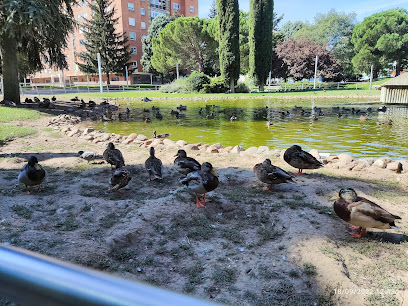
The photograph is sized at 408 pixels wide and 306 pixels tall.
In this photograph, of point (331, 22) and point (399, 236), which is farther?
point (331, 22)

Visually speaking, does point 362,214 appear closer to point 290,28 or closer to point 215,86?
point 215,86

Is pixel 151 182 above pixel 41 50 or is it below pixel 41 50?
below

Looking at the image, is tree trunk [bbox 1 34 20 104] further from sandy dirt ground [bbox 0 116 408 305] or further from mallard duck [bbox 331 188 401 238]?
mallard duck [bbox 331 188 401 238]

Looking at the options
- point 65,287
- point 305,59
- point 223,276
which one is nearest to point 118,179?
point 223,276

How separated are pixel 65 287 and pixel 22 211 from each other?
483cm

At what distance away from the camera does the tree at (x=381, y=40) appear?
146 feet

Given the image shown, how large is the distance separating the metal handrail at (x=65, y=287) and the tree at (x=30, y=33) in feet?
53.2

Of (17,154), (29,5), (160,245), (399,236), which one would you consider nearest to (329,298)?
(399,236)

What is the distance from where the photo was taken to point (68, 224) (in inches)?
168

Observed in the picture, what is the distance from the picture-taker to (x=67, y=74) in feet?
205

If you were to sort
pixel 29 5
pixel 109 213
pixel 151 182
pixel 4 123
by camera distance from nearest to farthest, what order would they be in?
pixel 109 213 < pixel 151 182 < pixel 4 123 < pixel 29 5

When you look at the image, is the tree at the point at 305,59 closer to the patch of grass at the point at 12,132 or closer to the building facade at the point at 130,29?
the building facade at the point at 130,29

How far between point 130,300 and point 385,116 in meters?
20.1

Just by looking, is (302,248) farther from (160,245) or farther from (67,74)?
(67,74)
